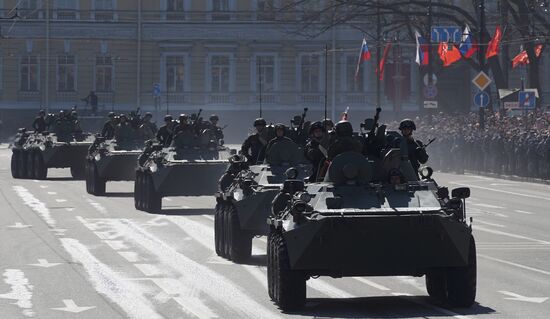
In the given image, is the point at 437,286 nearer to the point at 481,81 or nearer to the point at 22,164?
the point at 22,164

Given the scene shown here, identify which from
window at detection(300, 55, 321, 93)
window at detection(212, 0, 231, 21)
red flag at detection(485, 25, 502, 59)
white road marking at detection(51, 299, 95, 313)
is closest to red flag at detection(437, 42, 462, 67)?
red flag at detection(485, 25, 502, 59)

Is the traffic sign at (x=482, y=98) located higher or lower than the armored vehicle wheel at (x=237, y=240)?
higher

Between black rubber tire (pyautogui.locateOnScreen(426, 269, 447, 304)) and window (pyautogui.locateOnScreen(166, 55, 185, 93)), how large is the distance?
79611 millimetres

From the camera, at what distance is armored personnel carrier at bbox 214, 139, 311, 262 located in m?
21.7

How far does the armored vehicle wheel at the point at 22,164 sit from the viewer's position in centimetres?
5066

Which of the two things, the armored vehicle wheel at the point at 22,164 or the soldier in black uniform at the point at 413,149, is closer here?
the soldier in black uniform at the point at 413,149

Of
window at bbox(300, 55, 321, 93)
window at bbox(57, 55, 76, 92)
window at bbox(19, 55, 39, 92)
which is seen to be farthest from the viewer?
window at bbox(300, 55, 321, 93)

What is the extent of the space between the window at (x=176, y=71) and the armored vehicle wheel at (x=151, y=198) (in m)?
63.0

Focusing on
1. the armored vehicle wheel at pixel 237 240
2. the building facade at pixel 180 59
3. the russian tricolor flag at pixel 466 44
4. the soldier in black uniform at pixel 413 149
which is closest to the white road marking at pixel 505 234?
the armored vehicle wheel at pixel 237 240

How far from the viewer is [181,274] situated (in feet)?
65.6

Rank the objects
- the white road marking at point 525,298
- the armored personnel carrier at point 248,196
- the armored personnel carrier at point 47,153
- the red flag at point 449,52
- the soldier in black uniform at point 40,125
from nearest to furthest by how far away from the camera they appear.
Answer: the white road marking at point 525,298
the armored personnel carrier at point 248,196
the armored personnel carrier at point 47,153
the soldier in black uniform at point 40,125
the red flag at point 449,52

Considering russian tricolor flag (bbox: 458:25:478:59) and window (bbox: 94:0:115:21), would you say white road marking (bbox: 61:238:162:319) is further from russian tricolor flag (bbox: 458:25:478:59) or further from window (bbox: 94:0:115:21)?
window (bbox: 94:0:115:21)

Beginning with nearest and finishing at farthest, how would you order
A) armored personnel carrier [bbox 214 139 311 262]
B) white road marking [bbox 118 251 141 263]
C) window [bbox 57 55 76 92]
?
armored personnel carrier [bbox 214 139 311 262] < white road marking [bbox 118 251 141 263] < window [bbox 57 55 76 92]

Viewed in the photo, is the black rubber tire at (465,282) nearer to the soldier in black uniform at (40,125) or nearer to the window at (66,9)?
the soldier in black uniform at (40,125)
